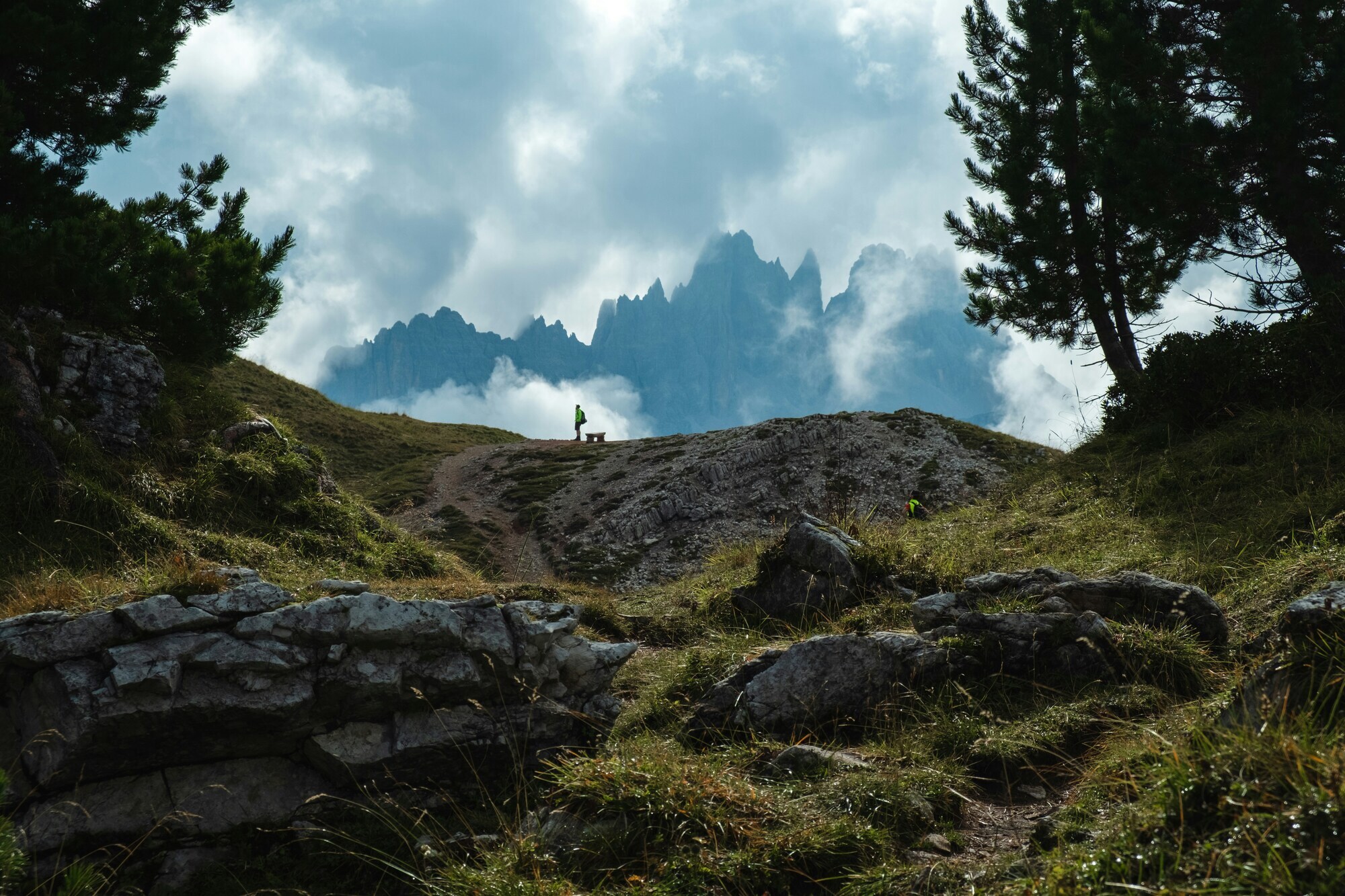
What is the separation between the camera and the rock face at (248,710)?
5.91 m

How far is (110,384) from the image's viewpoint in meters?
13.1

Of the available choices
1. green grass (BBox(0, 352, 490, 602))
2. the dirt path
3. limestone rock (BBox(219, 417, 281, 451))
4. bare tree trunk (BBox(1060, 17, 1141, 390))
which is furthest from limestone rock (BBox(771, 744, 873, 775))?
the dirt path

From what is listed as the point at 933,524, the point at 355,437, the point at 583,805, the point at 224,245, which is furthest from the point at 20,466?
the point at 355,437

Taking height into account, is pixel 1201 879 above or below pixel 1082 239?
below

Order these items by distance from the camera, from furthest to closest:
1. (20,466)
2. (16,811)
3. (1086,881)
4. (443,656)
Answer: (20,466)
(443,656)
(16,811)
(1086,881)

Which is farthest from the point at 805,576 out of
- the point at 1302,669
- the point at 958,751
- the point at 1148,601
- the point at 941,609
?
the point at 1302,669

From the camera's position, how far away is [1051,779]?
5449mm

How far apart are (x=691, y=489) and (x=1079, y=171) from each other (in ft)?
72.3

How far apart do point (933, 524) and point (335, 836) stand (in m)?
12.7

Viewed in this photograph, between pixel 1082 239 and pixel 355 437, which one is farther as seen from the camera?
pixel 355 437

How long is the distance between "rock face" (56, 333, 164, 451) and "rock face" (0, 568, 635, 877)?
25.6 ft

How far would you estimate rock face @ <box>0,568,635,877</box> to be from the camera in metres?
5.91

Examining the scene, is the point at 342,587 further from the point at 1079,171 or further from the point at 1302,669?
the point at 1079,171

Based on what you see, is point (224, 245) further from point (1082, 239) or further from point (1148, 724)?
point (1082, 239)
